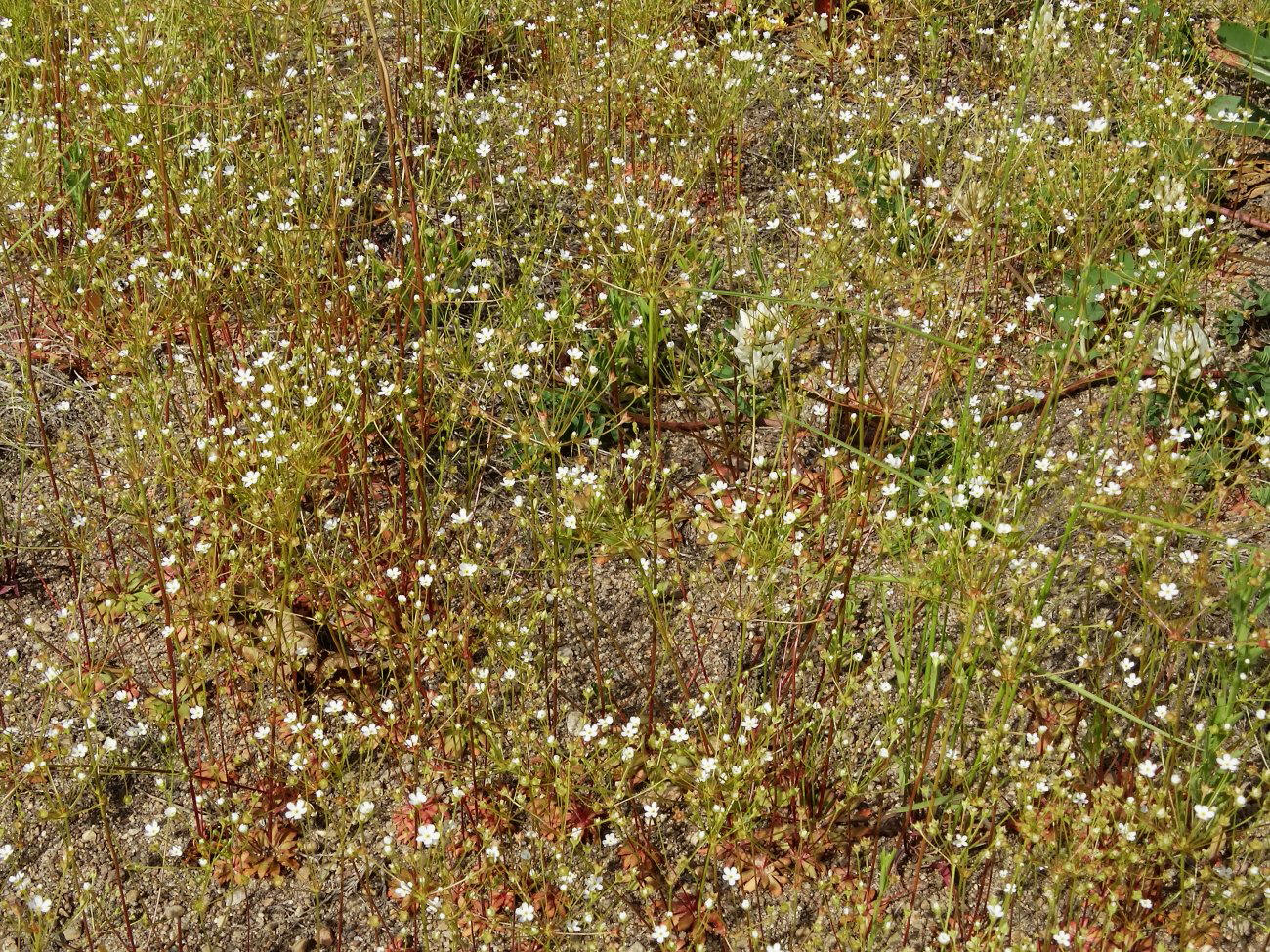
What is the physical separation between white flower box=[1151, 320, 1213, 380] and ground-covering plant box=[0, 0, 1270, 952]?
22 millimetres

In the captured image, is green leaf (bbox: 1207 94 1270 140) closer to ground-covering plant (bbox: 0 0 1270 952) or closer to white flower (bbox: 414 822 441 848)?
ground-covering plant (bbox: 0 0 1270 952)

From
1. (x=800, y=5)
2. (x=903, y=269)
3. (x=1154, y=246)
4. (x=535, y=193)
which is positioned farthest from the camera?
(x=800, y=5)

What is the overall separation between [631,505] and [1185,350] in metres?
1.55

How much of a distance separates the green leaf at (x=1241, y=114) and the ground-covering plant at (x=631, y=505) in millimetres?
93

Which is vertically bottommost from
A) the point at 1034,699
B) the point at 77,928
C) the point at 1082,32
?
the point at 77,928

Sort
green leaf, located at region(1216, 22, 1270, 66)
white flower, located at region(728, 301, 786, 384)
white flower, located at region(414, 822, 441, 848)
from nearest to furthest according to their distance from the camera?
white flower, located at region(414, 822, 441, 848) → white flower, located at region(728, 301, 786, 384) → green leaf, located at region(1216, 22, 1270, 66)

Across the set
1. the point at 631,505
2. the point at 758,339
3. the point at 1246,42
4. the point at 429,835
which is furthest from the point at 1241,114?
the point at 429,835

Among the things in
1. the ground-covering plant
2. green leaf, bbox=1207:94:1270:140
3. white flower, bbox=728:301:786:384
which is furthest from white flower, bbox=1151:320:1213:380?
white flower, bbox=728:301:786:384

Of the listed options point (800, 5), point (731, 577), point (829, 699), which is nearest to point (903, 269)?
point (731, 577)

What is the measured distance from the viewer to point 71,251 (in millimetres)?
3906

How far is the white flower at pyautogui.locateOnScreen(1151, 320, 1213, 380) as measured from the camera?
316 centimetres

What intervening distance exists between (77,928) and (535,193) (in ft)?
8.98

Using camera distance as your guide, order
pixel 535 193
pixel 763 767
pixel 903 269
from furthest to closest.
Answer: pixel 535 193, pixel 903 269, pixel 763 767

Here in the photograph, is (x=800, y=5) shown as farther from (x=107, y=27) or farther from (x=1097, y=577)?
(x=1097, y=577)
